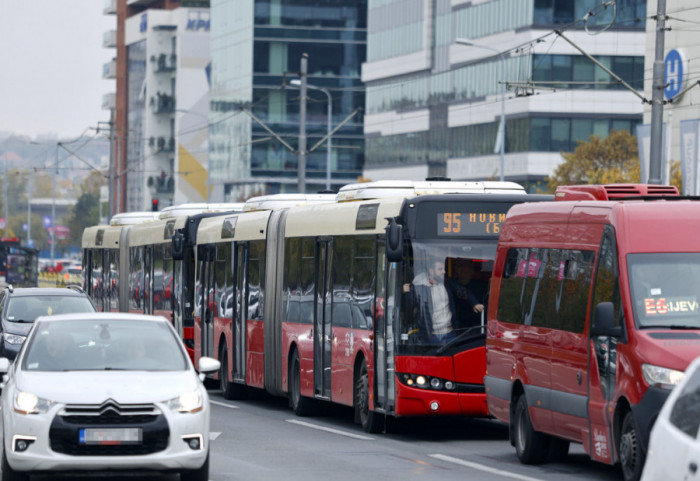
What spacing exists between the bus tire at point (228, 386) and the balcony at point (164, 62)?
4910 inches

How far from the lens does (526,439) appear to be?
1512cm

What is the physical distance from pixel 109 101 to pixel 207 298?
14849 cm

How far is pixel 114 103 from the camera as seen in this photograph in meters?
171

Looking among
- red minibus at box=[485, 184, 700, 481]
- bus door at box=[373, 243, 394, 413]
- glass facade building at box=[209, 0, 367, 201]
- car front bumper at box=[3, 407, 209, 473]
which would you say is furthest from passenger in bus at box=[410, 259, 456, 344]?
glass facade building at box=[209, 0, 367, 201]

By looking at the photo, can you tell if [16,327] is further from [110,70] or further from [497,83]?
[110,70]

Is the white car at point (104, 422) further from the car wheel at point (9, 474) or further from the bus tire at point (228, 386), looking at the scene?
the bus tire at point (228, 386)

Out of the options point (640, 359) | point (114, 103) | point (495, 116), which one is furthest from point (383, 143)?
point (640, 359)

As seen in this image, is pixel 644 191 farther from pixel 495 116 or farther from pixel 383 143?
pixel 383 143

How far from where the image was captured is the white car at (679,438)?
7105 millimetres

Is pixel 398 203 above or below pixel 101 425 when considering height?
above

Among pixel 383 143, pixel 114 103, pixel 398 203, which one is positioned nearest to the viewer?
pixel 398 203

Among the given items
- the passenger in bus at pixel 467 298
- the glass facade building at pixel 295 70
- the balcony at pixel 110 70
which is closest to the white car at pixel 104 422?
the passenger in bus at pixel 467 298

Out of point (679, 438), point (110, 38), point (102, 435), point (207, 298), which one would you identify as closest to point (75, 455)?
point (102, 435)

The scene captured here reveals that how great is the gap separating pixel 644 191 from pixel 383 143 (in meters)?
84.0
